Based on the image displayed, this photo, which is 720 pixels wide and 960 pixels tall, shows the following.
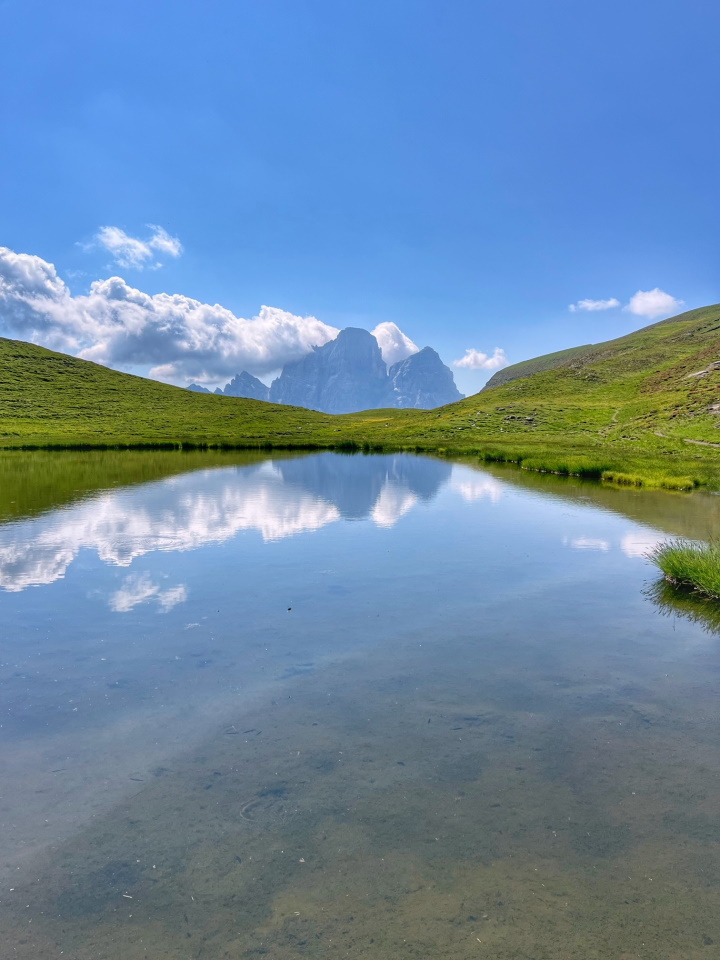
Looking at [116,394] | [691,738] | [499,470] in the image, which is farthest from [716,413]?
[116,394]

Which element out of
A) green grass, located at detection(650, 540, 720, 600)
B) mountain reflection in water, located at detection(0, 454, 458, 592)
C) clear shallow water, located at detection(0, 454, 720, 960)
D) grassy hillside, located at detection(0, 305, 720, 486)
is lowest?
clear shallow water, located at detection(0, 454, 720, 960)

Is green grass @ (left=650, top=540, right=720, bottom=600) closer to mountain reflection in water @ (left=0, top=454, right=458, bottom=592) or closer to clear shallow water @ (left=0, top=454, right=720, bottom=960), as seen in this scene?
clear shallow water @ (left=0, top=454, right=720, bottom=960)

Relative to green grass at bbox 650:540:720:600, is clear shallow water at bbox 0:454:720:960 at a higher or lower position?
lower

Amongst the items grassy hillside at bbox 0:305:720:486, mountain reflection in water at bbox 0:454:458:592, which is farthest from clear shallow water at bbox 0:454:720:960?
grassy hillside at bbox 0:305:720:486

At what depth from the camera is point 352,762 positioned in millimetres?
10117

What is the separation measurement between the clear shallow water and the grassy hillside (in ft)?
126

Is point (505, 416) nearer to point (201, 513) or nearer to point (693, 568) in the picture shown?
point (201, 513)

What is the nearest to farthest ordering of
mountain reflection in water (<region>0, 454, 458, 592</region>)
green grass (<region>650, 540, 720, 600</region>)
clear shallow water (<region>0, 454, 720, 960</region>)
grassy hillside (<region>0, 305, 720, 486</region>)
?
1. clear shallow water (<region>0, 454, 720, 960</region>)
2. green grass (<region>650, 540, 720, 600</region>)
3. mountain reflection in water (<region>0, 454, 458, 592</region>)
4. grassy hillside (<region>0, 305, 720, 486</region>)

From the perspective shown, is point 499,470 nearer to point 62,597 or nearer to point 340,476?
point 340,476

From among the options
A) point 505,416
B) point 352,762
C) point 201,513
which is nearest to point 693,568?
A: point 352,762

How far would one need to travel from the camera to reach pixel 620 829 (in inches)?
336

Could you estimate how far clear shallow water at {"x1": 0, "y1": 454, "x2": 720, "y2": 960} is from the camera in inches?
273

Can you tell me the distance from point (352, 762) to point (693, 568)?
16.3 m

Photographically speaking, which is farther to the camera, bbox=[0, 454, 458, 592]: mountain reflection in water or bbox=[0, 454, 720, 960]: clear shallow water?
bbox=[0, 454, 458, 592]: mountain reflection in water
